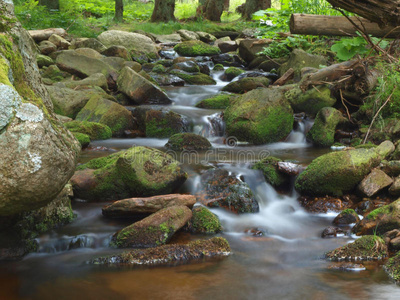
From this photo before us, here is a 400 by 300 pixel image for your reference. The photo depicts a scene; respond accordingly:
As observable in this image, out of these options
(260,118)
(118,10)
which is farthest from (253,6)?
(260,118)

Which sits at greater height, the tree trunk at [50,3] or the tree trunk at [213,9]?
the tree trunk at [213,9]

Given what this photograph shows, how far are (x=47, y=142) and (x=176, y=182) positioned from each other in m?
2.63

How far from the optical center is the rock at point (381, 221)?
174 inches

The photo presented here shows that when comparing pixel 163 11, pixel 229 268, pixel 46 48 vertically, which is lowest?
pixel 229 268

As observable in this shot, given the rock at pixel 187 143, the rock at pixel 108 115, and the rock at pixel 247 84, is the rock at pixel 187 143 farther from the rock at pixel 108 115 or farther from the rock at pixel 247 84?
the rock at pixel 247 84

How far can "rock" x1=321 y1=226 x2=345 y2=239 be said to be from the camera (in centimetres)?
466

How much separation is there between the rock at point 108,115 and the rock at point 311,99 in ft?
11.3

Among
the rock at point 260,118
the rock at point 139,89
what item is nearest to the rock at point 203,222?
the rock at point 260,118

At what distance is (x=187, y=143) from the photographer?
24.7 feet

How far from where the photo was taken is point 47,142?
3000 millimetres

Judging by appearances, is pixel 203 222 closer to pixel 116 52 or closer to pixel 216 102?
pixel 216 102

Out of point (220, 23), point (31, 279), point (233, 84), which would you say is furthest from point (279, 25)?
point (31, 279)

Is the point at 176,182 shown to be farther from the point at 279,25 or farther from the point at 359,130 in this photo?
the point at 279,25

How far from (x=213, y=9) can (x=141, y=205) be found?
65.3 ft
